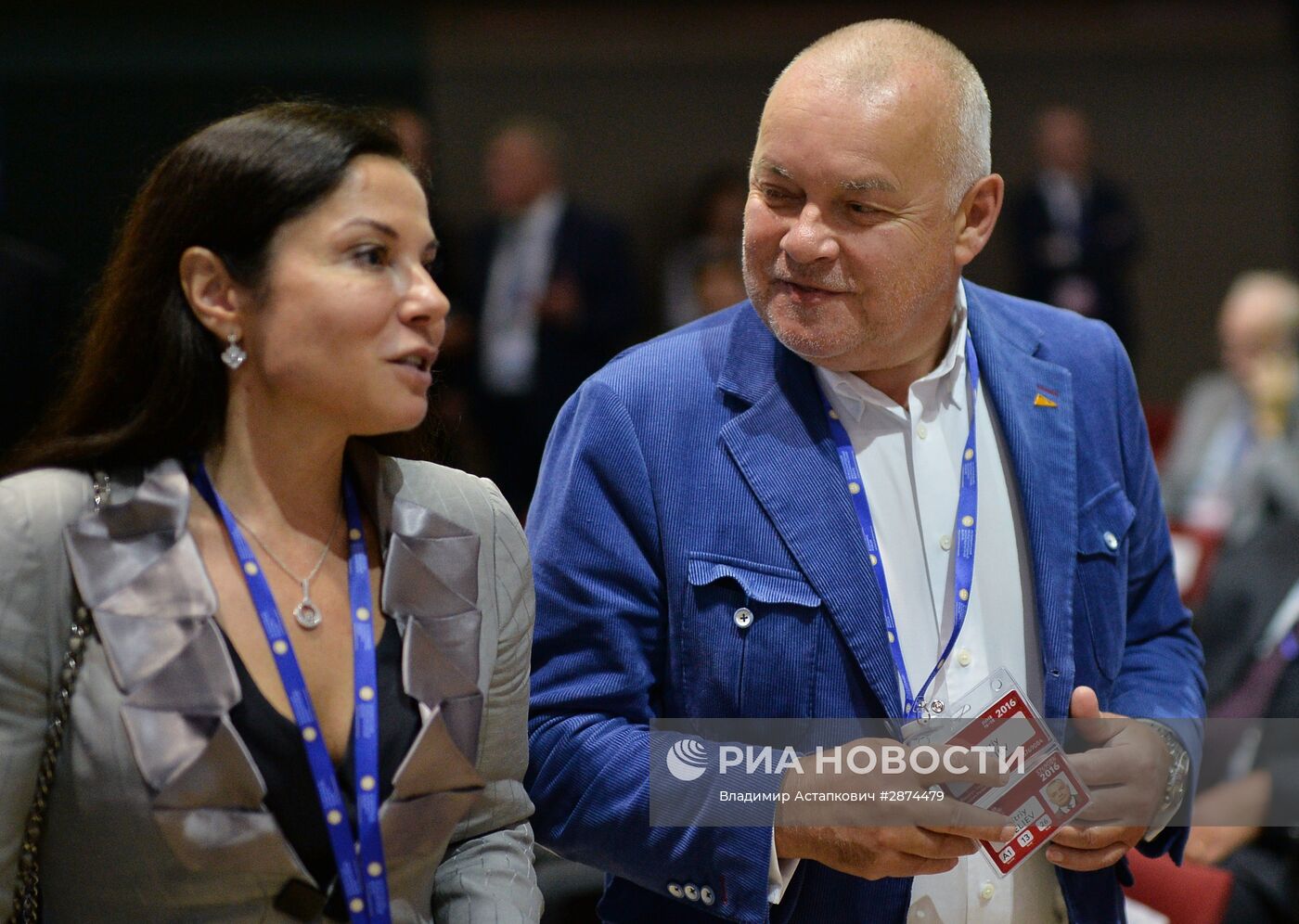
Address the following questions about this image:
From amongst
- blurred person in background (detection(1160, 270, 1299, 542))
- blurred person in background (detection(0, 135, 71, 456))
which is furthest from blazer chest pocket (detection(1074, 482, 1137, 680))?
blurred person in background (detection(1160, 270, 1299, 542))

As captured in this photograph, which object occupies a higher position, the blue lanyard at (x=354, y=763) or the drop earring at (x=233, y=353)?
the drop earring at (x=233, y=353)

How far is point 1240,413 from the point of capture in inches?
256

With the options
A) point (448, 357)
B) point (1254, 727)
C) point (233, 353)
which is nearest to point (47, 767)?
point (233, 353)

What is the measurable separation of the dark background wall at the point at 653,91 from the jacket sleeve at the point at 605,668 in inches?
244

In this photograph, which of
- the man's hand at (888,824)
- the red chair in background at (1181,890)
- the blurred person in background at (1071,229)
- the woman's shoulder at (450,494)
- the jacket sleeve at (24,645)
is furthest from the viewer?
the blurred person in background at (1071,229)

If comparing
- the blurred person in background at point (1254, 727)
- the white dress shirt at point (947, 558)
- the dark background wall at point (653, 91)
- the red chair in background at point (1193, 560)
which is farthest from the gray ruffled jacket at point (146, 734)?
the dark background wall at point (653, 91)

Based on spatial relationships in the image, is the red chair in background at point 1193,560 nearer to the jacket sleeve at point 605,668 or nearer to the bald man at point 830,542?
the bald man at point 830,542

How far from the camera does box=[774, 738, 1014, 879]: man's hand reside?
73.1 inches

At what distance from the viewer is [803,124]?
2.07m

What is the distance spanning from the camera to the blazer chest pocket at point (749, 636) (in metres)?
2.05

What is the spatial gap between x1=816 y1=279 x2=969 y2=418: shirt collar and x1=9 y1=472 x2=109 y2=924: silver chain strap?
1.10m

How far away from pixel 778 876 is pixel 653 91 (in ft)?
26.7

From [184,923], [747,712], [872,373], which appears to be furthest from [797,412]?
[184,923]

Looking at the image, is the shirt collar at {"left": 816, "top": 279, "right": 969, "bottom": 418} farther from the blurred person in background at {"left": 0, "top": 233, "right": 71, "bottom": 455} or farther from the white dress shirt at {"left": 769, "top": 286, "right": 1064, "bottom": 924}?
the blurred person in background at {"left": 0, "top": 233, "right": 71, "bottom": 455}
